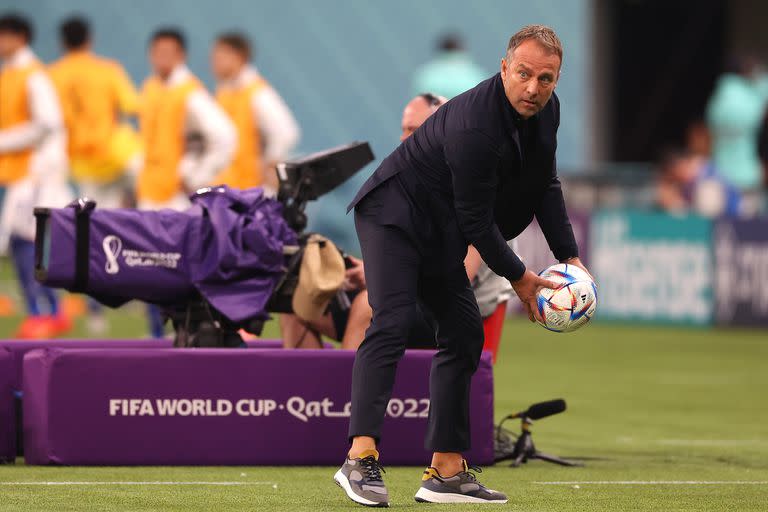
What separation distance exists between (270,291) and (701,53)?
21516 mm

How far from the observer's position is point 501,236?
611 cm

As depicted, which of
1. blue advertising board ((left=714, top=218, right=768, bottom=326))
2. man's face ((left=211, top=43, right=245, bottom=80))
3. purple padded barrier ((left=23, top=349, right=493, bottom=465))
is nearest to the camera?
purple padded barrier ((left=23, top=349, right=493, bottom=465))

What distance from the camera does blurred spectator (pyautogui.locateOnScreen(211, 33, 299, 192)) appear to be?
13734mm

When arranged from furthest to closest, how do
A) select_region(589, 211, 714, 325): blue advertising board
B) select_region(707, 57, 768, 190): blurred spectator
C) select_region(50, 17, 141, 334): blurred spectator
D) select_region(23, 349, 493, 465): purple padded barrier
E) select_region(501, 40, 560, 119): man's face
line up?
select_region(707, 57, 768, 190): blurred spectator, select_region(589, 211, 714, 325): blue advertising board, select_region(50, 17, 141, 334): blurred spectator, select_region(23, 349, 493, 465): purple padded barrier, select_region(501, 40, 560, 119): man's face

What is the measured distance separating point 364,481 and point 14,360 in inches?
76.7

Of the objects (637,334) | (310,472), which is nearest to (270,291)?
(310,472)

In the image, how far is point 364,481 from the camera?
243 inches

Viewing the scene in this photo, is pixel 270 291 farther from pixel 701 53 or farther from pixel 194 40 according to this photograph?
pixel 701 53

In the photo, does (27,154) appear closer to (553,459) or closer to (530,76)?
(553,459)

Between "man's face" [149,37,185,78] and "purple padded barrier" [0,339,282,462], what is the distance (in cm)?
529

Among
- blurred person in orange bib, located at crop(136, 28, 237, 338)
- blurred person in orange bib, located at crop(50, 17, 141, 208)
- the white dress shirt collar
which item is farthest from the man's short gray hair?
blurred person in orange bib, located at crop(50, 17, 141, 208)

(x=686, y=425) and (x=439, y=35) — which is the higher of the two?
(x=439, y=35)

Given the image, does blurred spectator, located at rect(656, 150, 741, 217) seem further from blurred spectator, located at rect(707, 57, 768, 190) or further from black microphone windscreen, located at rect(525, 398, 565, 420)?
black microphone windscreen, located at rect(525, 398, 565, 420)

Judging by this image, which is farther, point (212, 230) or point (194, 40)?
point (194, 40)
